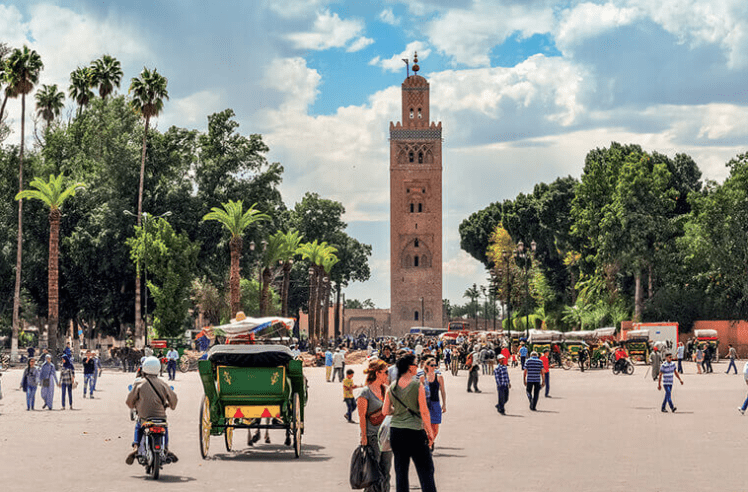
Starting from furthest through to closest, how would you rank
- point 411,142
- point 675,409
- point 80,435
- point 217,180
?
point 411,142 → point 217,180 → point 675,409 → point 80,435

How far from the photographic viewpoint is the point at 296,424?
1587 centimetres

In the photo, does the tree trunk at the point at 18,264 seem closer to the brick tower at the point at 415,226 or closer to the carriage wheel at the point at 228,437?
the carriage wheel at the point at 228,437

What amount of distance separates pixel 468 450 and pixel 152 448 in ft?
17.4

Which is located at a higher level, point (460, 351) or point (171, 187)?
point (171, 187)

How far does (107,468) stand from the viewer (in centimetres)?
1437

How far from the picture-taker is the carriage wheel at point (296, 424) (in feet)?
51.3

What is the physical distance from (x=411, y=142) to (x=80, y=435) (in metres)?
115

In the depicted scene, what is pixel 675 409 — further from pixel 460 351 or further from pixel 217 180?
pixel 217 180

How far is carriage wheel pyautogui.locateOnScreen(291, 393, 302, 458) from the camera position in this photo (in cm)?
1564

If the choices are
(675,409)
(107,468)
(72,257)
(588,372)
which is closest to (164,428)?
(107,468)

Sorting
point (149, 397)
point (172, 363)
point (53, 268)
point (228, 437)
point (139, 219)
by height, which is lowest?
point (228, 437)

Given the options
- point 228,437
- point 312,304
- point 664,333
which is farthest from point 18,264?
point 228,437

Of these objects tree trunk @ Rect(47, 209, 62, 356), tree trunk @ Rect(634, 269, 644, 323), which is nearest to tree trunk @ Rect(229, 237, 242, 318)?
tree trunk @ Rect(47, 209, 62, 356)

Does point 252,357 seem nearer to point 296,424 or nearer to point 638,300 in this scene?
point 296,424
